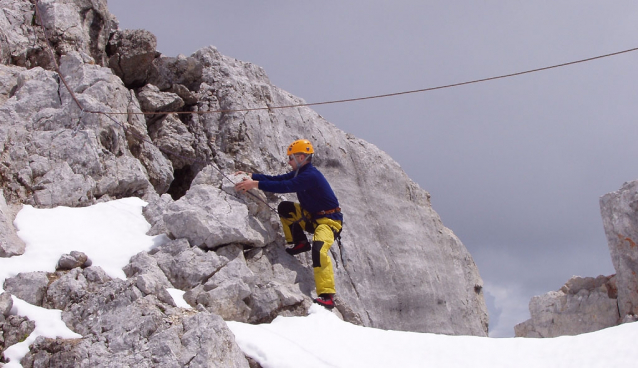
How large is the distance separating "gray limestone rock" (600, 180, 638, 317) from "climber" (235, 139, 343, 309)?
302 inches

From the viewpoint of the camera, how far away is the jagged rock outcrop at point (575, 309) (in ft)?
47.8

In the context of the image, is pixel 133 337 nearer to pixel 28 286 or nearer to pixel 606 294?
pixel 28 286

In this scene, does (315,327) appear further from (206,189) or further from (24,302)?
(24,302)

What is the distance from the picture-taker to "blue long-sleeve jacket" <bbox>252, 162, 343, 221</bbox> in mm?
10531

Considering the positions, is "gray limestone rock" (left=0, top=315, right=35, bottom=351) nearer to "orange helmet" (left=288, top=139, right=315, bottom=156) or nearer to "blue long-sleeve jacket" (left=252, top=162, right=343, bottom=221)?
"blue long-sleeve jacket" (left=252, top=162, right=343, bottom=221)

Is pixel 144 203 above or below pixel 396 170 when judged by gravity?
below

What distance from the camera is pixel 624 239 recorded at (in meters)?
13.7

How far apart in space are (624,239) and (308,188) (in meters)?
8.52

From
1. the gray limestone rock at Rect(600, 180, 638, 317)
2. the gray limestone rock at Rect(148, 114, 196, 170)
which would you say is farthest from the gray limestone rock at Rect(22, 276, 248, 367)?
the gray limestone rock at Rect(600, 180, 638, 317)

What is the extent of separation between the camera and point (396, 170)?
53.8 feet

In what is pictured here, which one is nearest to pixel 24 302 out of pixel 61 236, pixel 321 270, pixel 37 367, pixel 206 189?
pixel 37 367

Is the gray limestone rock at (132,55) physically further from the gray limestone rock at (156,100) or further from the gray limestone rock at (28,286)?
the gray limestone rock at (28,286)

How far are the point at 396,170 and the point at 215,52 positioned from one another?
20.6 feet

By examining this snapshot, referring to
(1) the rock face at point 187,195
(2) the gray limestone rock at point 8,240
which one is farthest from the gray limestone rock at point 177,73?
(2) the gray limestone rock at point 8,240
